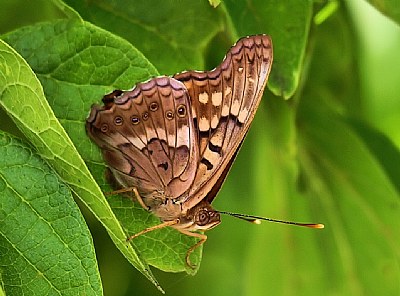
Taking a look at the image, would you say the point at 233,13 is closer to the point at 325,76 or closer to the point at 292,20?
the point at 292,20

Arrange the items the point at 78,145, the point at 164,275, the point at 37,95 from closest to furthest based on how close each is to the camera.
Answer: the point at 37,95, the point at 78,145, the point at 164,275

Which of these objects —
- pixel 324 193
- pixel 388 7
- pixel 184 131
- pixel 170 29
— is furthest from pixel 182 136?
pixel 324 193

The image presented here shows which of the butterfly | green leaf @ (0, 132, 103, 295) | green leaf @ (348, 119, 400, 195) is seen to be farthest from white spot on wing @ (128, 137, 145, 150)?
green leaf @ (348, 119, 400, 195)

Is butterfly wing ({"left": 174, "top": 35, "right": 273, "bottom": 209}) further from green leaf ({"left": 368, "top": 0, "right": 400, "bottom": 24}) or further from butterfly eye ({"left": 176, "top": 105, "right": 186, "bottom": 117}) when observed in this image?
green leaf ({"left": 368, "top": 0, "right": 400, "bottom": 24})

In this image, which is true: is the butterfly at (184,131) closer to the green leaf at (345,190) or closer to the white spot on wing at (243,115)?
the white spot on wing at (243,115)

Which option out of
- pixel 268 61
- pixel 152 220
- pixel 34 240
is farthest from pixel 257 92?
pixel 34 240

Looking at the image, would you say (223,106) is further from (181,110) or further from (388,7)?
(388,7)
